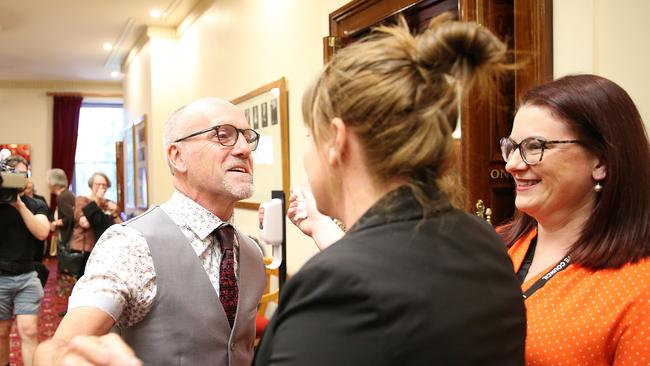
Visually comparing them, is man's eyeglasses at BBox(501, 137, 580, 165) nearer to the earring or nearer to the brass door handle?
the earring

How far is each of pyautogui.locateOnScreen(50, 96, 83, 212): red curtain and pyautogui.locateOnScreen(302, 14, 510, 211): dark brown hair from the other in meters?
12.1

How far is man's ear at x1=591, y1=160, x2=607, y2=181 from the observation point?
4.82 ft

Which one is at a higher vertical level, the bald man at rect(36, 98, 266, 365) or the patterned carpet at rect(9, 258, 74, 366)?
the bald man at rect(36, 98, 266, 365)

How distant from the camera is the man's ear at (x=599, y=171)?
1.47 metres

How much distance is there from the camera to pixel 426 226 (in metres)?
0.81

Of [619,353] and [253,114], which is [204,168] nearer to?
[619,353]

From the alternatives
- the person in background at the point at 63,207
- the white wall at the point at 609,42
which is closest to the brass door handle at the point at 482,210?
the white wall at the point at 609,42

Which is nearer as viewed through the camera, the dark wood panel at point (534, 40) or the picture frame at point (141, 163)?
the dark wood panel at point (534, 40)

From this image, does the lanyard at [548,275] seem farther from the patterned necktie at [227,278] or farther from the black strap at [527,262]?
the patterned necktie at [227,278]

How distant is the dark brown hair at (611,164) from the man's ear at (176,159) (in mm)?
1073

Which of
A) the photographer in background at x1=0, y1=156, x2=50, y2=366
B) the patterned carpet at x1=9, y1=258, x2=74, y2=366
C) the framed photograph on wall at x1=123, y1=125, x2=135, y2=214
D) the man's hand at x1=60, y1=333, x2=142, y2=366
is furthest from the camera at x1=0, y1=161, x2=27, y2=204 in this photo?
the framed photograph on wall at x1=123, y1=125, x2=135, y2=214

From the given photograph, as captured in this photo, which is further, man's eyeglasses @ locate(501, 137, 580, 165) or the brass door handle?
the brass door handle

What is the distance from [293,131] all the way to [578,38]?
2.52 m

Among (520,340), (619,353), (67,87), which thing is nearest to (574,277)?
(619,353)
